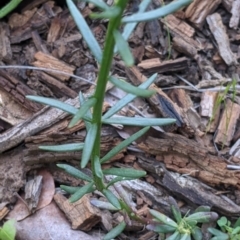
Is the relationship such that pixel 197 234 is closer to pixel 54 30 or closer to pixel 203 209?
pixel 203 209

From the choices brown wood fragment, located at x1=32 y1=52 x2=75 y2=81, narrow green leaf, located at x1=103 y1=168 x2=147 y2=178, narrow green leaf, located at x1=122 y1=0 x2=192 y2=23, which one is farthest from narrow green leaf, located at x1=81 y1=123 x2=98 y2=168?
brown wood fragment, located at x1=32 y1=52 x2=75 y2=81

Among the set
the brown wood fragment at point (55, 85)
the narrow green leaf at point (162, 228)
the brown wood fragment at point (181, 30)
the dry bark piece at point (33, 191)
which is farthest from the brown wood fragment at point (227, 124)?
the dry bark piece at point (33, 191)

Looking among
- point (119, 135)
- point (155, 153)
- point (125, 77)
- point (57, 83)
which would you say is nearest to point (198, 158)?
point (155, 153)

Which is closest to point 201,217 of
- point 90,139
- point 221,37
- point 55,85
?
point 90,139

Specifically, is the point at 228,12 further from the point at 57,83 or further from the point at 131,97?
the point at 131,97

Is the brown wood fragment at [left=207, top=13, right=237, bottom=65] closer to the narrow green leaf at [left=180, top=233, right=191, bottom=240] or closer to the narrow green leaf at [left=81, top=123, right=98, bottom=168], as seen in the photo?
the narrow green leaf at [left=180, top=233, right=191, bottom=240]

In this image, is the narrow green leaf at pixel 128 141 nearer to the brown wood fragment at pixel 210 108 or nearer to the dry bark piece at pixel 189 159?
the dry bark piece at pixel 189 159
